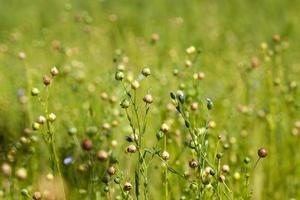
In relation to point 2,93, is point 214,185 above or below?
below

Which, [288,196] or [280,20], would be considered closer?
[288,196]

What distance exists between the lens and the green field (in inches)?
69.1

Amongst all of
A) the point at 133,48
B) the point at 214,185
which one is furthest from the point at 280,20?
the point at 214,185

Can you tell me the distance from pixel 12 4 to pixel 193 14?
7.71 feet

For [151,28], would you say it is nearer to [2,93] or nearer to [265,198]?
[2,93]

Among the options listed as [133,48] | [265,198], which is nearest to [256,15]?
[133,48]

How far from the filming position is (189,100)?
2230 millimetres

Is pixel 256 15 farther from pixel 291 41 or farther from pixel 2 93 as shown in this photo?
pixel 2 93

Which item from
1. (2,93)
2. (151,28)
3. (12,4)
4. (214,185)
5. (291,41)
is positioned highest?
(12,4)

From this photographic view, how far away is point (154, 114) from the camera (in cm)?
290

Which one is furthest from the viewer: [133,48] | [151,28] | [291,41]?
[151,28]

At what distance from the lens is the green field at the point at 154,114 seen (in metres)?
1.75

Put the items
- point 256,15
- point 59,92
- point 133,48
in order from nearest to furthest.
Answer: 1. point 59,92
2. point 133,48
3. point 256,15

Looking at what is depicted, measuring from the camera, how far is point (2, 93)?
10.6 feet
